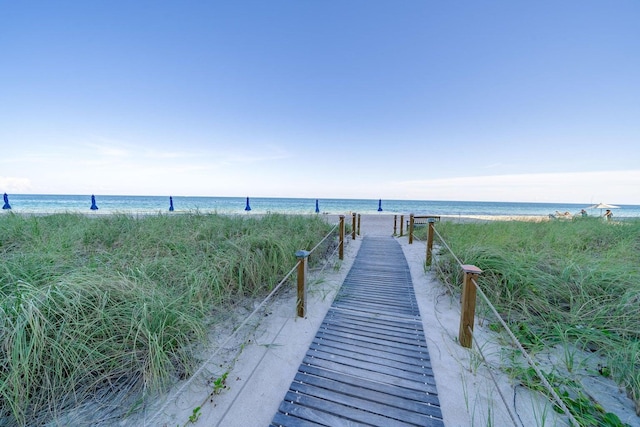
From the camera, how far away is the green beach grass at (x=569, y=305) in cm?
193

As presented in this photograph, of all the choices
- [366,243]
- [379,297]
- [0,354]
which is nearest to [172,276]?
[0,354]

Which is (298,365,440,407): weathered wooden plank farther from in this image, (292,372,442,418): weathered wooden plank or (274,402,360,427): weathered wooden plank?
(274,402,360,427): weathered wooden plank

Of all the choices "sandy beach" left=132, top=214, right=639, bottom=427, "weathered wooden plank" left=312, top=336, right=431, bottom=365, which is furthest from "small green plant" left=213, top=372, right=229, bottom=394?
"weathered wooden plank" left=312, top=336, right=431, bottom=365

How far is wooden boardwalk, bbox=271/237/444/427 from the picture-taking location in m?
1.73

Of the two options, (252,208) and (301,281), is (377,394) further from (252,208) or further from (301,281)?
(252,208)

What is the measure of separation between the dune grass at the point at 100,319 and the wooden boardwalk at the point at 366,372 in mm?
1084

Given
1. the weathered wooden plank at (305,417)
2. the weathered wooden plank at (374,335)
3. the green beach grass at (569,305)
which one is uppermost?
the green beach grass at (569,305)

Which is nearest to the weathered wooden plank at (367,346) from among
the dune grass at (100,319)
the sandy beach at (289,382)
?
the sandy beach at (289,382)

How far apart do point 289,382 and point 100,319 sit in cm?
177

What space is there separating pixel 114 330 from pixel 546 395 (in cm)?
363

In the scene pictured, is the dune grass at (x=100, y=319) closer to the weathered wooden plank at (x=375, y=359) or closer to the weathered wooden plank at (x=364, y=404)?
the weathered wooden plank at (x=364, y=404)

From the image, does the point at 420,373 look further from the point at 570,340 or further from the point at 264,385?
the point at 570,340

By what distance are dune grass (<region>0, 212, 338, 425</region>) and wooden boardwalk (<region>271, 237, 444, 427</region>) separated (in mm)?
1084

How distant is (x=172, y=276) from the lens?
3.09 m
